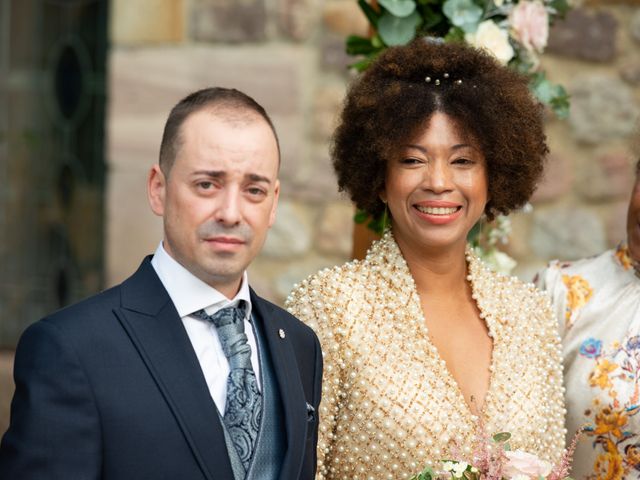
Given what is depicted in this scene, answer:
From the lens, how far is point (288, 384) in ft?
8.82

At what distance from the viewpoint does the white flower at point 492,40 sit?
3.67 m

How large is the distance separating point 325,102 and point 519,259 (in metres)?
1.02

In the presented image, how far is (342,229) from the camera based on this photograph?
516cm

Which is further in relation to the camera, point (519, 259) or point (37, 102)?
point (37, 102)

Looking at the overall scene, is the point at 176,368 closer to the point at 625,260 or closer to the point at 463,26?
the point at 463,26

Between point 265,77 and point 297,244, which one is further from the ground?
point 265,77

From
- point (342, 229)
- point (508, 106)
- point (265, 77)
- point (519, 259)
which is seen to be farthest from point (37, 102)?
point (508, 106)

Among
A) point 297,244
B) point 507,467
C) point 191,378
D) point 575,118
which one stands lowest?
point 507,467

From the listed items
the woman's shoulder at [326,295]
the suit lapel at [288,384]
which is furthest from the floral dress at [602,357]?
the suit lapel at [288,384]

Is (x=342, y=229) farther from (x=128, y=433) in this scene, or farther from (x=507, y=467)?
(x=128, y=433)

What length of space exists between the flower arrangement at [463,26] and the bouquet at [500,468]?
930mm

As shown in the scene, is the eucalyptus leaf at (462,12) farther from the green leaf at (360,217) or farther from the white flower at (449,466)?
the white flower at (449,466)

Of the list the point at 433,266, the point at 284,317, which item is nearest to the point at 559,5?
the point at 433,266

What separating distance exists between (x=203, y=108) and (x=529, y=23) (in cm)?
150
